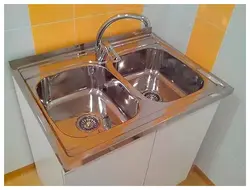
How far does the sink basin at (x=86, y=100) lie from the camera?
1.05m

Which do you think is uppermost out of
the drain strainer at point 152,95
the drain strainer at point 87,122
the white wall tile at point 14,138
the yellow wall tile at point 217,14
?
the yellow wall tile at point 217,14

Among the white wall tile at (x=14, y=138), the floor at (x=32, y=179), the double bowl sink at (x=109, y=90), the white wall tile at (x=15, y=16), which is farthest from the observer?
the floor at (x=32, y=179)

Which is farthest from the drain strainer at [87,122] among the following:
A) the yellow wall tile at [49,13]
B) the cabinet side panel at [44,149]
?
the yellow wall tile at [49,13]

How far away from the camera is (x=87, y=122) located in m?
1.10

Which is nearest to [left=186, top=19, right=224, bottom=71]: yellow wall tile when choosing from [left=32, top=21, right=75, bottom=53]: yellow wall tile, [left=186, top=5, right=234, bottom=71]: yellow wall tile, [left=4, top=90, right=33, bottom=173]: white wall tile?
[left=186, top=5, right=234, bottom=71]: yellow wall tile

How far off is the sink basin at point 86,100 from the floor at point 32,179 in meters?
0.59

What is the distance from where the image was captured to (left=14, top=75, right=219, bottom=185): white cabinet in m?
0.85

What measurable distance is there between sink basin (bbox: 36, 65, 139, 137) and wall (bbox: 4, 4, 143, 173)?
16 centimetres

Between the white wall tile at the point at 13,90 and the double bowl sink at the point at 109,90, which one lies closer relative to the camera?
the double bowl sink at the point at 109,90

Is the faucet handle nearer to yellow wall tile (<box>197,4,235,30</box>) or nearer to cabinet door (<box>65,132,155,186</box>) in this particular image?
cabinet door (<box>65,132,155,186</box>)

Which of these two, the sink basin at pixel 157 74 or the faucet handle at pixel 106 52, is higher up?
the faucet handle at pixel 106 52

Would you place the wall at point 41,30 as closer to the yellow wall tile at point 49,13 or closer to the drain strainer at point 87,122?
the yellow wall tile at point 49,13
